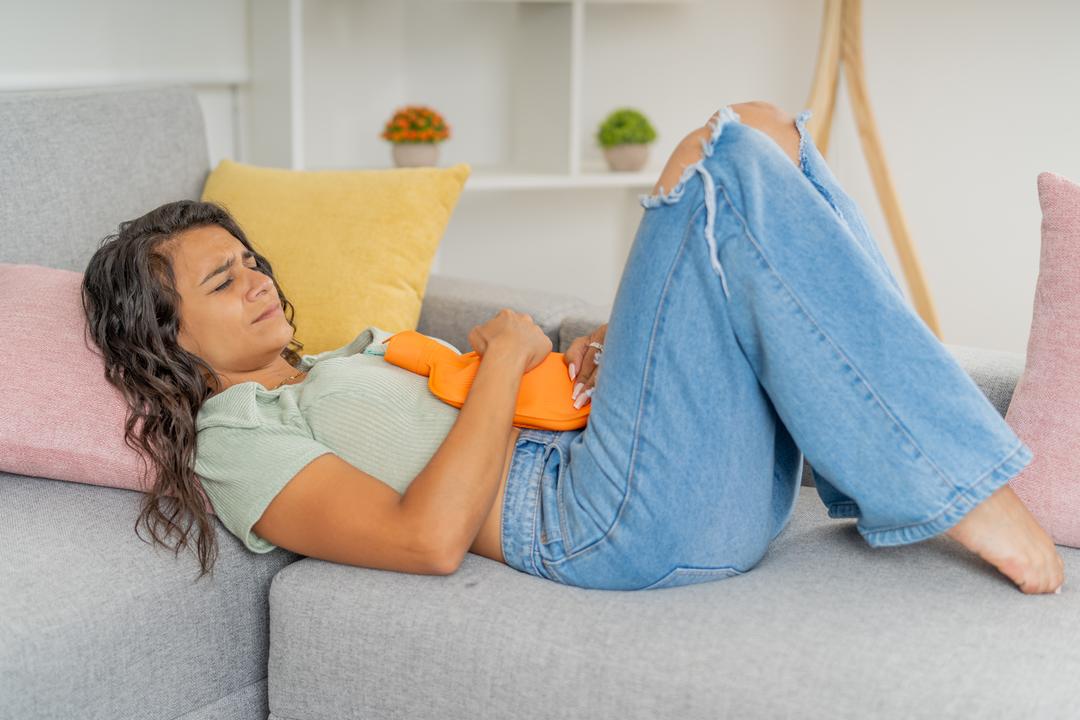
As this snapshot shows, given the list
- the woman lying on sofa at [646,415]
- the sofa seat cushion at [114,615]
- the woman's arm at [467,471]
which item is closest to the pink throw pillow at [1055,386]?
the woman lying on sofa at [646,415]

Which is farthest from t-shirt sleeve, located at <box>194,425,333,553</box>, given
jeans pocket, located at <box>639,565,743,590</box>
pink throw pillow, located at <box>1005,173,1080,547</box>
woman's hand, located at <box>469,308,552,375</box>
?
pink throw pillow, located at <box>1005,173,1080,547</box>

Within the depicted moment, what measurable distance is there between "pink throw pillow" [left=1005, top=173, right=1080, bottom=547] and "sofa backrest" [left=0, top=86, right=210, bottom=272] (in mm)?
1432

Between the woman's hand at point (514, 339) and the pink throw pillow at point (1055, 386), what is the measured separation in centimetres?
60

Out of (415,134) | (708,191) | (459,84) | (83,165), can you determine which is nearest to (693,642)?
(708,191)

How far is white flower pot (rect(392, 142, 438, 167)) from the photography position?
272 centimetres

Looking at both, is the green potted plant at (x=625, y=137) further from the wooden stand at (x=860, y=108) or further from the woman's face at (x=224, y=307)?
the woman's face at (x=224, y=307)

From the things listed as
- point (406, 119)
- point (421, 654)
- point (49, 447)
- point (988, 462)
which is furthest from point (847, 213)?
point (406, 119)

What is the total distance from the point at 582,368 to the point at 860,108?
1719mm

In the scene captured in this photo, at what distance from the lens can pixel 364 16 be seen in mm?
2924

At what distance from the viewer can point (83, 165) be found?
1.95 m

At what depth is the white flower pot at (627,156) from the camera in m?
3.05

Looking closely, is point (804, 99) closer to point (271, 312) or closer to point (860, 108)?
point (860, 108)

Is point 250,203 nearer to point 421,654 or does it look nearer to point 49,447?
point 49,447

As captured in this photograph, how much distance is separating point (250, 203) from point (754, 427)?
1152 millimetres
